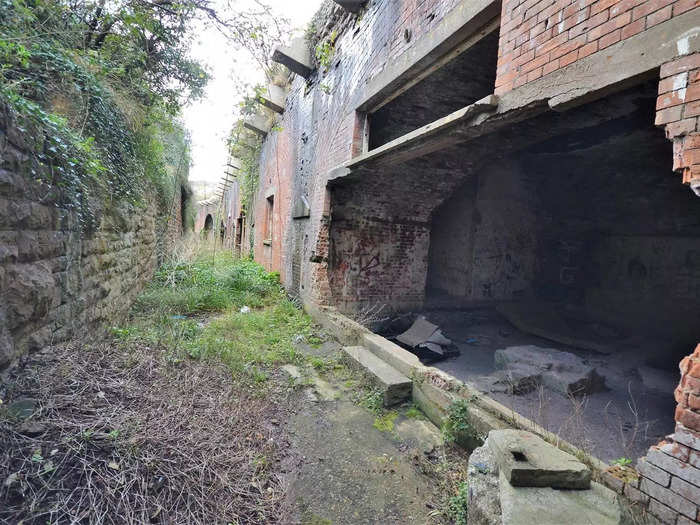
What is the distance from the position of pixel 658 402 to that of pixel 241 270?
8.85 metres

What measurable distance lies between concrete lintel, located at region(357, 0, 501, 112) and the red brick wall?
1.24 feet

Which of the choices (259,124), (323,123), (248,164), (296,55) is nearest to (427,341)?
(323,123)

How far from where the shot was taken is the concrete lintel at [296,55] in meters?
7.10

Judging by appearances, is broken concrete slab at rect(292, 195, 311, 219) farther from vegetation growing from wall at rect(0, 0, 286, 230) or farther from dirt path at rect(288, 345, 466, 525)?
dirt path at rect(288, 345, 466, 525)

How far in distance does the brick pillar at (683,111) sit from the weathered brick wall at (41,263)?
3819mm

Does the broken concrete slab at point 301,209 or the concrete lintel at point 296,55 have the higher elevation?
the concrete lintel at point 296,55

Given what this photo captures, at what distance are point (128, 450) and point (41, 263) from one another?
5.37 feet

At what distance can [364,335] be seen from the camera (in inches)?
205

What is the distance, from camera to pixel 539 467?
1.91 m

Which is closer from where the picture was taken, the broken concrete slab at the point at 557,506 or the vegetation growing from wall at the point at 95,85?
the broken concrete slab at the point at 557,506

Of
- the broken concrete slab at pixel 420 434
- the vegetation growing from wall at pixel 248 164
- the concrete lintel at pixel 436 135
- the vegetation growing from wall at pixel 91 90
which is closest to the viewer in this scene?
the vegetation growing from wall at pixel 91 90

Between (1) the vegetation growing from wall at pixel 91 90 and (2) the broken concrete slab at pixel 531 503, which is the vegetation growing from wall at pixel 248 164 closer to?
(1) the vegetation growing from wall at pixel 91 90

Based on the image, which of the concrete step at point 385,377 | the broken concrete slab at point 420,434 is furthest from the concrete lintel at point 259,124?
the broken concrete slab at point 420,434

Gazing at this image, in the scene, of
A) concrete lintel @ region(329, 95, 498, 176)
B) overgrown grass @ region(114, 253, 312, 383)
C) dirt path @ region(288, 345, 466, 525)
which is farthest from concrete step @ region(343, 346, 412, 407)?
concrete lintel @ region(329, 95, 498, 176)
